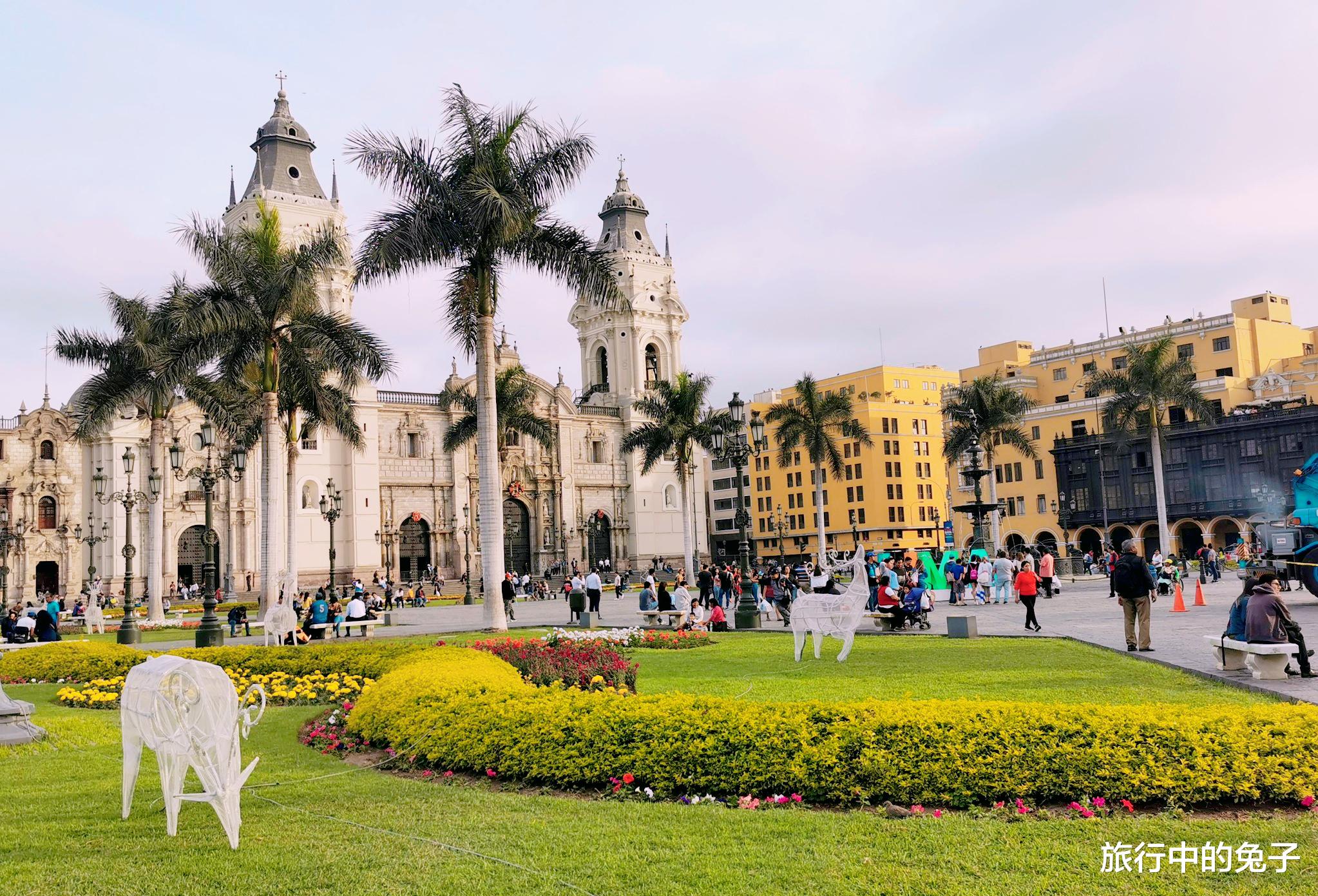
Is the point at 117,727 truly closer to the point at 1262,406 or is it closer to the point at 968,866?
the point at 968,866

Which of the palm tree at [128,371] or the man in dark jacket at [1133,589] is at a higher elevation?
the palm tree at [128,371]

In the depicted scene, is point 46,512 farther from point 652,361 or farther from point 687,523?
point 652,361

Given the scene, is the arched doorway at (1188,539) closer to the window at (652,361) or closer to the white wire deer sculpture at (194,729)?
the window at (652,361)

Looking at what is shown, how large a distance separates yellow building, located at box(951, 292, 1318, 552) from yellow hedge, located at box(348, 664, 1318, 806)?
50.9 metres

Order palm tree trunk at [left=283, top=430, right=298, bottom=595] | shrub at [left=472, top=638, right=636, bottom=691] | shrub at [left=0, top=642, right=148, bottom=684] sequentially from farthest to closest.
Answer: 1. palm tree trunk at [left=283, top=430, right=298, bottom=595]
2. shrub at [left=0, top=642, right=148, bottom=684]
3. shrub at [left=472, top=638, right=636, bottom=691]

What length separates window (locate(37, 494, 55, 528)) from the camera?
52500 mm

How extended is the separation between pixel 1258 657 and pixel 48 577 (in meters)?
56.9

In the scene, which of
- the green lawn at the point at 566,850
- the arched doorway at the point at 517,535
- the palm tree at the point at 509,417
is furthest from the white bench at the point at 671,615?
the arched doorway at the point at 517,535

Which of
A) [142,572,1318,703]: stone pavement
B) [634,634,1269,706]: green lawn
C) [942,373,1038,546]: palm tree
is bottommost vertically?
[142,572,1318,703]: stone pavement

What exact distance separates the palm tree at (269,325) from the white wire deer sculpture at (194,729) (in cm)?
1973

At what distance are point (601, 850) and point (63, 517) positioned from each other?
56383 millimetres

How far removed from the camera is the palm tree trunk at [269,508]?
80.8ft

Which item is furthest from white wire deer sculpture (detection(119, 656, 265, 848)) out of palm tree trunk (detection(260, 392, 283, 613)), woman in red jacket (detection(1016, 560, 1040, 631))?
palm tree trunk (detection(260, 392, 283, 613))

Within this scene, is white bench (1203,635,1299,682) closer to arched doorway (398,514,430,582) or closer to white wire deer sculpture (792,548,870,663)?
white wire deer sculpture (792,548,870,663)
